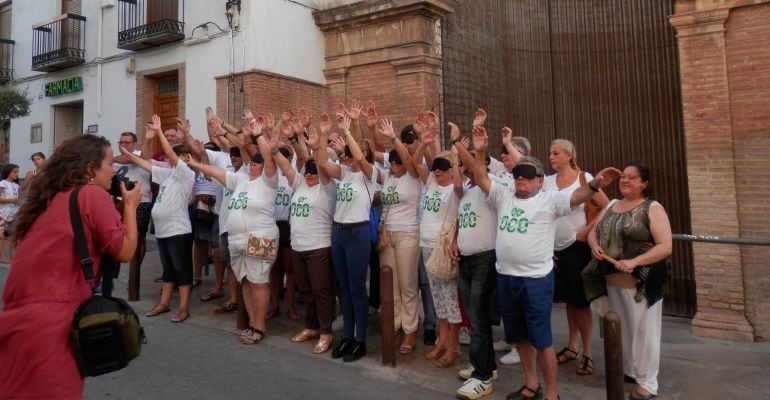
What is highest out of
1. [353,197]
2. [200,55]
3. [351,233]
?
[200,55]

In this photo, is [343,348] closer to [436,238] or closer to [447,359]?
[447,359]

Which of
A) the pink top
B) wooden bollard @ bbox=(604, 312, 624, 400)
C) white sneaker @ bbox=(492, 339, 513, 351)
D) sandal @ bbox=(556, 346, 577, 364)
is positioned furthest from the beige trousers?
the pink top

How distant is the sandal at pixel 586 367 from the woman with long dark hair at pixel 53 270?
12.7 feet

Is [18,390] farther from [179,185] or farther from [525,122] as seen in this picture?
[525,122]

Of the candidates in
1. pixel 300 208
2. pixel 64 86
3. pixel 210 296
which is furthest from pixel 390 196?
pixel 64 86

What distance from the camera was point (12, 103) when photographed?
1362cm

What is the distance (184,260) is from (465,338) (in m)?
Answer: 3.47

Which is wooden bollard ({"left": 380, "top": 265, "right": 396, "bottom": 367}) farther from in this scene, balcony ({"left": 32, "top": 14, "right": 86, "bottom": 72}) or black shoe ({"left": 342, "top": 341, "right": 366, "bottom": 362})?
balcony ({"left": 32, "top": 14, "right": 86, "bottom": 72})

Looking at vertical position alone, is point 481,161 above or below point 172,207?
above

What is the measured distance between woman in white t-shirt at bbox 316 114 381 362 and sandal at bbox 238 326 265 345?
99 cm

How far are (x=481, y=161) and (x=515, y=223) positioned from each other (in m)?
0.57

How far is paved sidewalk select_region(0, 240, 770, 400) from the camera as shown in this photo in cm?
444

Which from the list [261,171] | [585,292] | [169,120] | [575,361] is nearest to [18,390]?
[261,171]

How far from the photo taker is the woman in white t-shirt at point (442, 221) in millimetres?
4871
